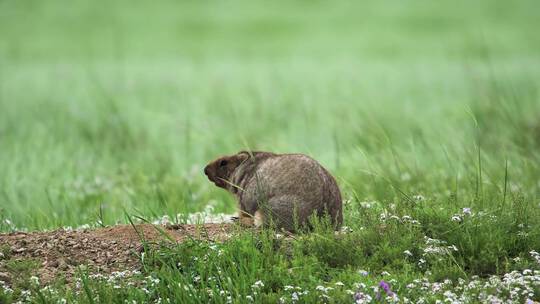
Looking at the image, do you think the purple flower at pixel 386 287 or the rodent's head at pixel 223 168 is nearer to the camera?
the purple flower at pixel 386 287

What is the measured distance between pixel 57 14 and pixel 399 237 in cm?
2676

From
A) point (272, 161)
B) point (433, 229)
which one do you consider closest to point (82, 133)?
point (272, 161)

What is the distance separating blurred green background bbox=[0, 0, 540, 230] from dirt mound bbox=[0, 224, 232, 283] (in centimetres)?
58

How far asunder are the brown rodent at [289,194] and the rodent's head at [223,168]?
1.33 ft

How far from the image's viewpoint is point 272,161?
701 centimetres

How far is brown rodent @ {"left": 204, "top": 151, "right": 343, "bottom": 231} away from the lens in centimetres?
654

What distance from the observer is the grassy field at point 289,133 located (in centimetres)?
589

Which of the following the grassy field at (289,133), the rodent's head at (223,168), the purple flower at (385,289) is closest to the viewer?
the purple flower at (385,289)

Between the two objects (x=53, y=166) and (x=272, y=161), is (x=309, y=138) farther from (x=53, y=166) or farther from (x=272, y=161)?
(x=272, y=161)

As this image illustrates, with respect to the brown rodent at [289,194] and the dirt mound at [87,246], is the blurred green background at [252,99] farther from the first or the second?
the dirt mound at [87,246]

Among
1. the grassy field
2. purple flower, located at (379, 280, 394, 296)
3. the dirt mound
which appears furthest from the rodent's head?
purple flower, located at (379, 280, 394, 296)

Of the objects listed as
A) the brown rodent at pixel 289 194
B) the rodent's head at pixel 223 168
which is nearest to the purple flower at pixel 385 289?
the brown rodent at pixel 289 194

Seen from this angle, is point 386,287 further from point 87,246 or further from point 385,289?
point 87,246

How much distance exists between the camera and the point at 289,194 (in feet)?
21.6
